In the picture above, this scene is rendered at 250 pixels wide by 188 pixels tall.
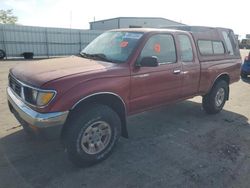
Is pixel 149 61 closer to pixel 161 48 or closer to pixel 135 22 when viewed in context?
pixel 161 48

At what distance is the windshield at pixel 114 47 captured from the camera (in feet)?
12.2

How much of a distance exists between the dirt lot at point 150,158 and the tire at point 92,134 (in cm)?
16

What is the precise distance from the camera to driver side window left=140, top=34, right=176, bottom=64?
3.85 metres

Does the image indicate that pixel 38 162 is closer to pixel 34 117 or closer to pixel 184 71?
pixel 34 117

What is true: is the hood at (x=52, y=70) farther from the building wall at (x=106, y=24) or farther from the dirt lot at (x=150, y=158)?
the building wall at (x=106, y=24)

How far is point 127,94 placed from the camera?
3572 mm

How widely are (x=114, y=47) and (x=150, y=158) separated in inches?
75.0

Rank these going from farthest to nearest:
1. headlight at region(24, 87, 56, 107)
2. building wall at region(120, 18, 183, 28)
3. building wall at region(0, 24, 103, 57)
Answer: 1. building wall at region(120, 18, 183, 28)
2. building wall at region(0, 24, 103, 57)
3. headlight at region(24, 87, 56, 107)

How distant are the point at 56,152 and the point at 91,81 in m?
1.40

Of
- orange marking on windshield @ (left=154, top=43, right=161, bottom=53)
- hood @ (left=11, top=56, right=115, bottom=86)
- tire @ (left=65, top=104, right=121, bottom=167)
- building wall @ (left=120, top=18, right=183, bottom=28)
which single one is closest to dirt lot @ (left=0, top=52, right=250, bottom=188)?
tire @ (left=65, top=104, right=121, bottom=167)

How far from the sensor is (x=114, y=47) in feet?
A: 12.9

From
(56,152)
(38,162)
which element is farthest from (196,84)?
(38,162)

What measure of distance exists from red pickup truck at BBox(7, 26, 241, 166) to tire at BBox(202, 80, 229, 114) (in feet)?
1.85

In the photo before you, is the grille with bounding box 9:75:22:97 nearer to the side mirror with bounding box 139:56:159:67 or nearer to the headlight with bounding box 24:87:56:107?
the headlight with bounding box 24:87:56:107
